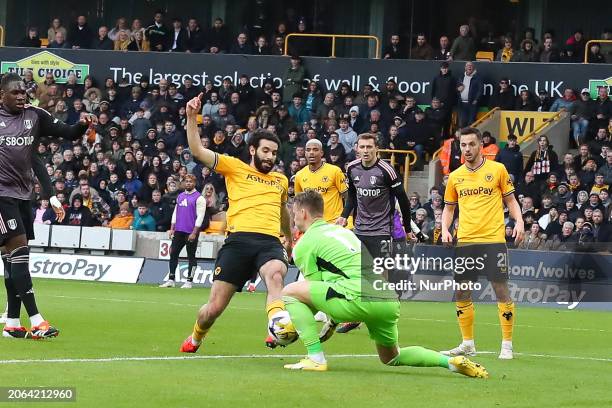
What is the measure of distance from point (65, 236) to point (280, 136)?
5.52 metres

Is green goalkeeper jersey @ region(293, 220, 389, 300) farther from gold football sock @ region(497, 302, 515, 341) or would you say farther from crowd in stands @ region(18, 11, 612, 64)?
crowd in stands @ region(18, 11, 612, 64)

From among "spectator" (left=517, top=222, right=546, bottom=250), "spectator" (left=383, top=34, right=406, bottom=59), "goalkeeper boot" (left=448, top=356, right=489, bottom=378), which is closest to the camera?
"goalkeeper boot" (left=448, top=356, right=489, bottom=378)

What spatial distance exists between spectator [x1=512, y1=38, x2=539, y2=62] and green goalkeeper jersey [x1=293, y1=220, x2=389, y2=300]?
22.0 meters

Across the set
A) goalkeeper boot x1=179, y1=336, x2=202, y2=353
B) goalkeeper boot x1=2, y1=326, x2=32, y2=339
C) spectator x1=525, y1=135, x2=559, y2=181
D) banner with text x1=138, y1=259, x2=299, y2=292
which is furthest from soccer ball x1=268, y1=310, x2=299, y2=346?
spectator x1=525, y1=135, x2=559, y2=181

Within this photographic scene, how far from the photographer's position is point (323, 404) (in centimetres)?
922

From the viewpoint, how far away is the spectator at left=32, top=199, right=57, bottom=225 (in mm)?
30578

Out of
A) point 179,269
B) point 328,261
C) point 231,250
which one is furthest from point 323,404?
point 179,269

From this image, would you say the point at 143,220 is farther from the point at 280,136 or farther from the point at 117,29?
the point at 117,29

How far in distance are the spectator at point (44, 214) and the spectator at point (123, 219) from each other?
1365mm

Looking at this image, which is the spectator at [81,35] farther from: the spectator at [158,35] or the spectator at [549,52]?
the spectator at [549,52]

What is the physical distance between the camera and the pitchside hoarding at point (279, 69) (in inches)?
1245

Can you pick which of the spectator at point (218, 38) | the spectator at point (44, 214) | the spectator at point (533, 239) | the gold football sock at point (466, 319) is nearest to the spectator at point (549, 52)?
the spectator at point (533, 239)

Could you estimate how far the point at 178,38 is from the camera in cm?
3547

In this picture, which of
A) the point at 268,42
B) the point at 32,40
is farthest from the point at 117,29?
the point at 268,42
